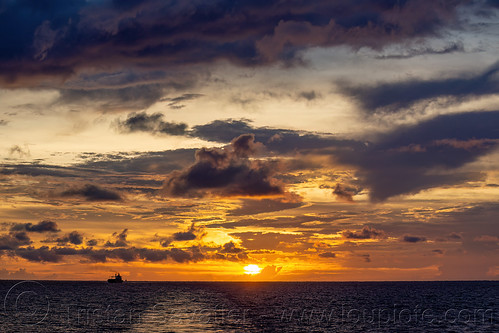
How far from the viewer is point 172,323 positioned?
354 ft

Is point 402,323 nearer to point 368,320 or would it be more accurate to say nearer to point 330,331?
point 368,320

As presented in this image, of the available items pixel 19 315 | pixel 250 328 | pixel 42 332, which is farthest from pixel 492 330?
pixel 19 315

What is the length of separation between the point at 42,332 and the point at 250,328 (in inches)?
1448

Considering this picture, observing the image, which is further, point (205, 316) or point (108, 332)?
point (205, 316)

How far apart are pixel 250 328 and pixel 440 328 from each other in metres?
37.9

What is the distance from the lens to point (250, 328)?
10212 cm

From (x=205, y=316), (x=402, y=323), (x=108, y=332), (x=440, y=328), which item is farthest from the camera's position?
(x=205, y=316)

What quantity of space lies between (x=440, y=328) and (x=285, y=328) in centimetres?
3103

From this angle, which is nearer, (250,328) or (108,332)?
(108,332)

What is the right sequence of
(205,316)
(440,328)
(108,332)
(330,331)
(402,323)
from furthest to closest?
A: (205,316) < (402,323) < (440,328) < (330,331) < (108,332)

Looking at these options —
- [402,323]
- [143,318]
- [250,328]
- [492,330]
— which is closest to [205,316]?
[143,318]

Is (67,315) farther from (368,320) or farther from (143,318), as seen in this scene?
(368,320)

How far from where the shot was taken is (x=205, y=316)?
125 m

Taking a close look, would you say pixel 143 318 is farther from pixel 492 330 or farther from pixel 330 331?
pixel 492 330
